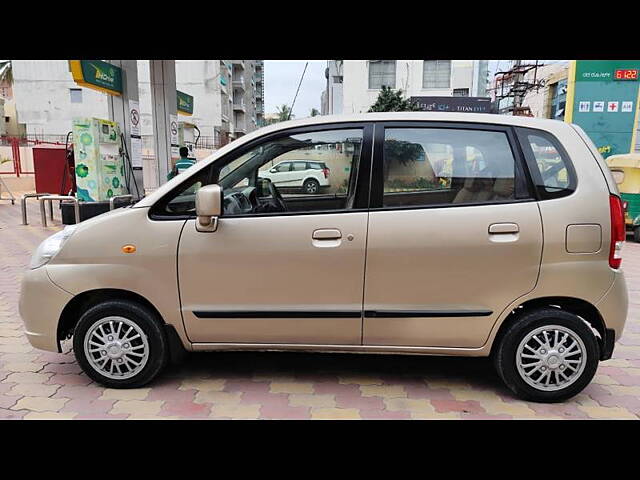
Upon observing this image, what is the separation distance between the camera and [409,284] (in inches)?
117

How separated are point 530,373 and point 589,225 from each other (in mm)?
995

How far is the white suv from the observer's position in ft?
11.6

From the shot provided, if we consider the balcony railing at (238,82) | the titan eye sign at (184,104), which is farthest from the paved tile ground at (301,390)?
the balcony railing at (238,82)

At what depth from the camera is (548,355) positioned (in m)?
3.00

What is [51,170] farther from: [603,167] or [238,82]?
[238,82]

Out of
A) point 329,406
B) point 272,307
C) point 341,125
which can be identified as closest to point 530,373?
A: point 329,406

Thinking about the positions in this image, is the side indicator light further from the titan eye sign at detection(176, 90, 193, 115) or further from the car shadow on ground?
the titan eye sign at detection(176, 90, 193, 115)

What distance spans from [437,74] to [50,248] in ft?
96.6

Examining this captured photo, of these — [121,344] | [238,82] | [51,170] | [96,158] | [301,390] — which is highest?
[238,82]

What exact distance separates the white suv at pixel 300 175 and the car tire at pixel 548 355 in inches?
65.0

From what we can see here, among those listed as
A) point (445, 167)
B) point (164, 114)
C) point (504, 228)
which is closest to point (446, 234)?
point (504, 228)

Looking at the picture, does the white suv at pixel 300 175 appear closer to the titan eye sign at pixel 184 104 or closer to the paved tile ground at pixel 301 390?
the paved tile ground at pixel 301 390

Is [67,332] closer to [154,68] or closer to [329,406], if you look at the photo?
[329,406]
